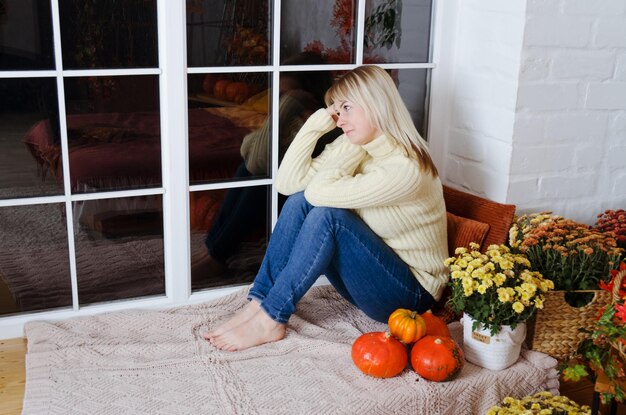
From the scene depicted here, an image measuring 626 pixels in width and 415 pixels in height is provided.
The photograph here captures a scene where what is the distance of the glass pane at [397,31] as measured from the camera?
2.49m

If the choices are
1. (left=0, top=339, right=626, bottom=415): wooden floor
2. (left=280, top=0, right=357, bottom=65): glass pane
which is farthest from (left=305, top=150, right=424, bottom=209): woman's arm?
(left=0, top=339, right=626, bottom=415): wooden floor

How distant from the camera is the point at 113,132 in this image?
2.24m

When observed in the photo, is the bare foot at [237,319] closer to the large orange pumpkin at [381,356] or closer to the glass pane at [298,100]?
the large orange pumpkin at [381,356]

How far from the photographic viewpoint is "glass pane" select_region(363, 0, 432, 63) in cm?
249

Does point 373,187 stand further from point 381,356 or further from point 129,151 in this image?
point 129,151

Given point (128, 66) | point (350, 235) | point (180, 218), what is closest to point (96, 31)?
point (128, 66)

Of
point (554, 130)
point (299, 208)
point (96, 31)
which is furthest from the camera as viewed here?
point (554, 130)

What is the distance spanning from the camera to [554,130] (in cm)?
247

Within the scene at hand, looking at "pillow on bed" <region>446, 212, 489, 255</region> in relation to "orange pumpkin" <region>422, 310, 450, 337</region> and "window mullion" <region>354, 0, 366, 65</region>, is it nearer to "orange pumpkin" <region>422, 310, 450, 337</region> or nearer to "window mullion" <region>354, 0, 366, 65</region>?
"orange pumpkin" <region>422, 310, 450, 337</region>

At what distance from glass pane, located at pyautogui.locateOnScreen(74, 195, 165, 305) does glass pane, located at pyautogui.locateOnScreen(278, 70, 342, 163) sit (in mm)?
461

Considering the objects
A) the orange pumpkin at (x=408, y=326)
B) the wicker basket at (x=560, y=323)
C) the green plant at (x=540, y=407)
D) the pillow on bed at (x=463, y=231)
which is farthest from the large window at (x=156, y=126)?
the green plant at (x=540, y=407)

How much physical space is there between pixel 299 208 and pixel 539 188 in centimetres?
82

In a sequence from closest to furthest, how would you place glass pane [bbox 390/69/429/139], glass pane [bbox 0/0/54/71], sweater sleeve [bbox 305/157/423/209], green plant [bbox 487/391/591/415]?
1. green plant [bbox 487/391/591/415]
2. glass pane [bbox 0/0/54/71]
3. sweater sleeve [bbox 305/157/423/209]
4. glass pane [bbox 390/69/429/139]

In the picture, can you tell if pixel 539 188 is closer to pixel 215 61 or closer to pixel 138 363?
pixel 215 61
